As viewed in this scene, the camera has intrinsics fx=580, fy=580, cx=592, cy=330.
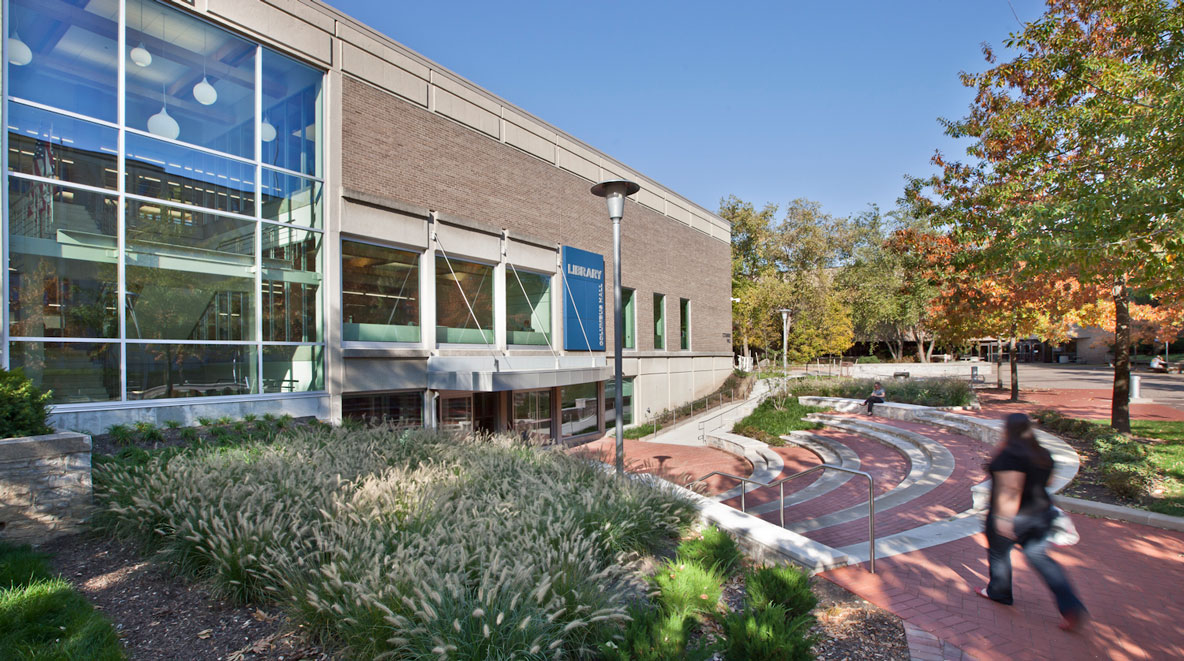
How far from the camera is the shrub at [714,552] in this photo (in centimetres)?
542

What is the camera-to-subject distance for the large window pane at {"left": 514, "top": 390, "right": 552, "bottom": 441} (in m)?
18.3

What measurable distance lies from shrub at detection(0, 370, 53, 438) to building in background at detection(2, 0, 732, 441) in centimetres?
236

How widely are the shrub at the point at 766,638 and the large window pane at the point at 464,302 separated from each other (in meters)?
12.7

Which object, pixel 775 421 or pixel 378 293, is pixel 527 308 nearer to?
pixel 378 293

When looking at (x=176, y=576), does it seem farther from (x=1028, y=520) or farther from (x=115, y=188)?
(x=115, y=188)

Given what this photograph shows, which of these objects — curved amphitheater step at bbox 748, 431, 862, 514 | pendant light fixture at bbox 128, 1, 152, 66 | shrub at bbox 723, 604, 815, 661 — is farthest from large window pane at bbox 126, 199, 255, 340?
shrub at bbox 723, 604, 815, 661

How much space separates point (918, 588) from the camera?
17.3ft

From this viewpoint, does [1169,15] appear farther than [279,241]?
No

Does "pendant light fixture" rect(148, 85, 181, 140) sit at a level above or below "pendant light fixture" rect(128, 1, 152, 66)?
below

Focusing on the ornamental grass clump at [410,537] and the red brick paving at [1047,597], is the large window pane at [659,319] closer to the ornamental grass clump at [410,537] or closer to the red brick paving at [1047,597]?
the ornamental grass clump at [410,537]

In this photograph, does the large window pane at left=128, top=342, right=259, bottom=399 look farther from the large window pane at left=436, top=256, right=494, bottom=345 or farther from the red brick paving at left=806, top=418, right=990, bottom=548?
the red brick paving at left=806, top=418, right=990, bottom=548

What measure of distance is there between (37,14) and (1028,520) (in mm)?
15022

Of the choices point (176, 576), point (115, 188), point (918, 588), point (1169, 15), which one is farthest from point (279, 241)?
point (1169, 15)

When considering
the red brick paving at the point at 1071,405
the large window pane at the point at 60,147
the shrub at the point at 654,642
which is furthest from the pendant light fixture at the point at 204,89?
the red brick paving at the point at 1071,405
